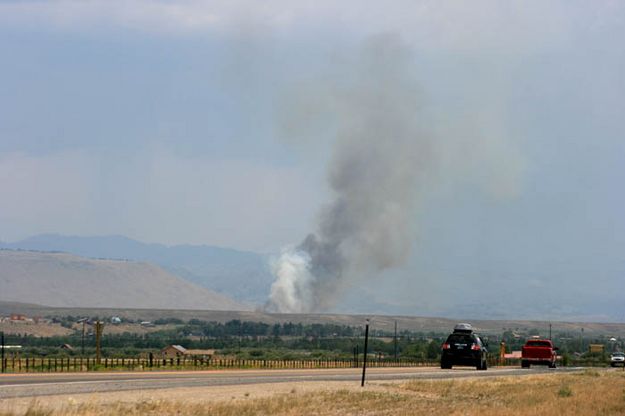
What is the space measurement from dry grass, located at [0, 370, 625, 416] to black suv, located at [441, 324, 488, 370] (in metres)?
13.5

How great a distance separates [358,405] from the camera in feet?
121

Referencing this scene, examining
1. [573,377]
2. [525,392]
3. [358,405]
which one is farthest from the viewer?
[573,377]

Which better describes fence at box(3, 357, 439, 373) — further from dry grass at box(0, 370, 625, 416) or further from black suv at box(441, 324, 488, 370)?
dry grass at box(0, 370, 625, 416)

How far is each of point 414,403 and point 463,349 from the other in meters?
28.1

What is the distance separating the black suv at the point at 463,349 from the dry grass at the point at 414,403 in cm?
1354

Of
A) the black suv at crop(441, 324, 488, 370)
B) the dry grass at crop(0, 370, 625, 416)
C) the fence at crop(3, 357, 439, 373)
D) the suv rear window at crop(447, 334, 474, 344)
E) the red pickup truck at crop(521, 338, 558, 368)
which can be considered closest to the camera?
the dry grass at crop(0, 370, 625, 416)

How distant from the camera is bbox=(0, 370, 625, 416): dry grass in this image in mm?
32250

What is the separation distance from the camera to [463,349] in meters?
66.1

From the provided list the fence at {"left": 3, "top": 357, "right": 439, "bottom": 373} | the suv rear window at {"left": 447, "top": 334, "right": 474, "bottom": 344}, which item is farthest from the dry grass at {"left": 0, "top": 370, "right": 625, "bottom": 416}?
the fence at {"left": 3, "top": 357, "right": 439, "bottom": 373}

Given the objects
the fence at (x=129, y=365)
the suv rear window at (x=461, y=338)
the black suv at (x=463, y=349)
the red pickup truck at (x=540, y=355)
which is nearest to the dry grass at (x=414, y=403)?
the suv rear window at (x=461, y=338)

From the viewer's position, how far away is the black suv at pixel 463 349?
65062mm

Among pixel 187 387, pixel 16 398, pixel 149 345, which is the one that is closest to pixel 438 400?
pixel 187 387

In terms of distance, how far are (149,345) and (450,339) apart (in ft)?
376

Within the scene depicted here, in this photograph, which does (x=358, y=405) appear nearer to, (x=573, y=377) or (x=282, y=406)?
(x=282, y=406)
